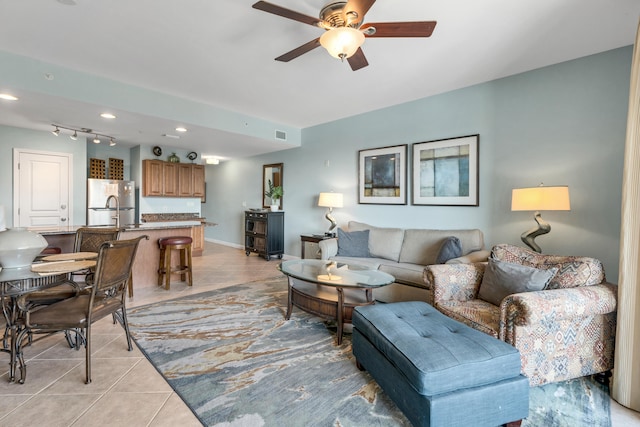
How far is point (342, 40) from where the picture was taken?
79.6 inches

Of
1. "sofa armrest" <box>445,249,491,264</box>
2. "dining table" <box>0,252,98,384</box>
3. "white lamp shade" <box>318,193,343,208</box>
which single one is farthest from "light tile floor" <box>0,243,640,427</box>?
"white lamp shade" <box>318,193,343,208</box>

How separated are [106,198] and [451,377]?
22.9ft

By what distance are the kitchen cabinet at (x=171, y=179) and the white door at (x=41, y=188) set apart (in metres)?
1.32

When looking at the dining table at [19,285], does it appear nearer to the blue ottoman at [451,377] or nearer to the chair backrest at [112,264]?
the chair backrest at [112,264]

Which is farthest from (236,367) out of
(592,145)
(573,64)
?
(573,64)

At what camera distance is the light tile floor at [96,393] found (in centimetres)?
167

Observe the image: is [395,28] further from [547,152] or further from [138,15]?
[547,152]

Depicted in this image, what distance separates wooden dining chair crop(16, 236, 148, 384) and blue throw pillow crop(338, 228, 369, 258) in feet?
8.79

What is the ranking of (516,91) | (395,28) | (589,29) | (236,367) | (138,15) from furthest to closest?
(516,91)
(589,29)
(138,15)
(236,367)
(395,28)

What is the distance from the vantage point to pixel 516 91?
3.48 metres

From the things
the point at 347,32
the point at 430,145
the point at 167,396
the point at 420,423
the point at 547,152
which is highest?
the point at 347,32

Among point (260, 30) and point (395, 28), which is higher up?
point (260, 30)

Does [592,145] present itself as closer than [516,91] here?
Yes

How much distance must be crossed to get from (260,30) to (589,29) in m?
2.81
